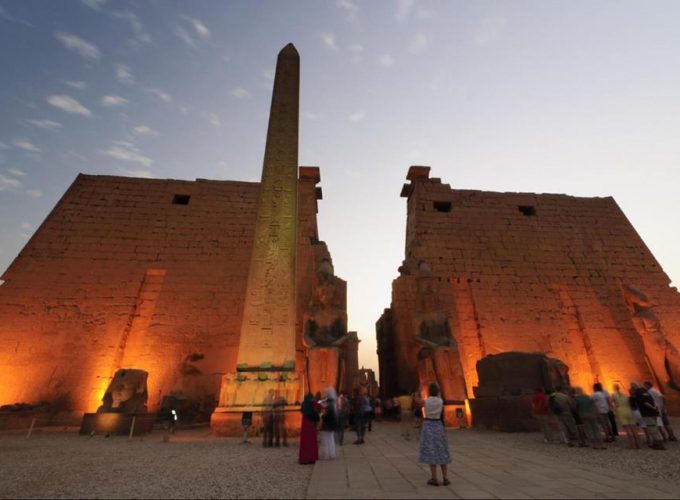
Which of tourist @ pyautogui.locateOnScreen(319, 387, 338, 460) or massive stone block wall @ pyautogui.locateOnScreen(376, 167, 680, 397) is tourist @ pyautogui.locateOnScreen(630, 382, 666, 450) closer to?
tourist @ pyautogui.locateOnScreen(319, 387, 338, 460)

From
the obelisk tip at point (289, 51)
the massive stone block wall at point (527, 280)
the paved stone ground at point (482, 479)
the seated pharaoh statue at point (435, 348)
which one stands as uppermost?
the obelisk tip at point (289, 51)

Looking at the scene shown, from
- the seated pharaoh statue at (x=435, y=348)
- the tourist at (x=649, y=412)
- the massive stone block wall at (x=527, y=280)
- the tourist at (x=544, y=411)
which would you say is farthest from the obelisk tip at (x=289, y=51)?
the tourist at (x=649, y=412)

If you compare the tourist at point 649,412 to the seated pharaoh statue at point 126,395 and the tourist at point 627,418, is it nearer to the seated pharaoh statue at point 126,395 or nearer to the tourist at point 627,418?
the tourist at point 627,418

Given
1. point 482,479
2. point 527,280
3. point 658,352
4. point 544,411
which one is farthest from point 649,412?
point 527,280

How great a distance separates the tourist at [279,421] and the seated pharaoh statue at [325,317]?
2.14m

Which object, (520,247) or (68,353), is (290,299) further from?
(520,247)

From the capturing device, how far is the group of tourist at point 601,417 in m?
4.35

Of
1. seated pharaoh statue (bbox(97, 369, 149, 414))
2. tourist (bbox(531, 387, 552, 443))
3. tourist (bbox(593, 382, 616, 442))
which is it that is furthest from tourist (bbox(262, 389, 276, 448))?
tourist (bbox(593, 382, 616, 442))

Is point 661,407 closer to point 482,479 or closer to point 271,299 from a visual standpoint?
point 482,479

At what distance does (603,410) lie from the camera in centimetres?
498

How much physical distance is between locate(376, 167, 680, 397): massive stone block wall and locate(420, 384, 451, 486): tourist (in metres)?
6.47

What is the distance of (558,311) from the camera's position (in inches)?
421

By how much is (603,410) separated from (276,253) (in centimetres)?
534

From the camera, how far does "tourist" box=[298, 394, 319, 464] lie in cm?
353
